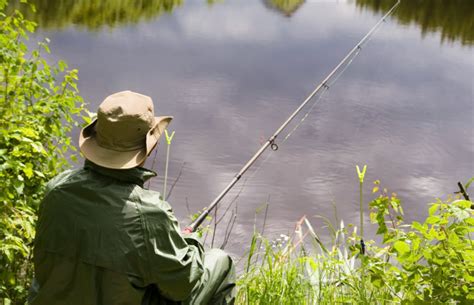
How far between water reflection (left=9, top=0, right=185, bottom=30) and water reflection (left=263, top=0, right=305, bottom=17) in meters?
1.36

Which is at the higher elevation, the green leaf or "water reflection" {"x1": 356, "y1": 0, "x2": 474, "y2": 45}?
the green leaf

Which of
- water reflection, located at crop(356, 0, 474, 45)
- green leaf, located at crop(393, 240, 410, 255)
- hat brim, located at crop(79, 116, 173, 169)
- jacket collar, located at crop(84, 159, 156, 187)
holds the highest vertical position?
hat brim, located at crop(79, 116, 173, 169)

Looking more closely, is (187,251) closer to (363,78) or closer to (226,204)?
(226,204)

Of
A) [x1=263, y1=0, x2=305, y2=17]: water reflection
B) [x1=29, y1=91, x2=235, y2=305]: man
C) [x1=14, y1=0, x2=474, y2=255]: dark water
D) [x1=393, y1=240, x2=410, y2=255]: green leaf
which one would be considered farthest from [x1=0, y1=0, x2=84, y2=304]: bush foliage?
[x1=263, y1=0, x2=305, y2=17]: water reflection

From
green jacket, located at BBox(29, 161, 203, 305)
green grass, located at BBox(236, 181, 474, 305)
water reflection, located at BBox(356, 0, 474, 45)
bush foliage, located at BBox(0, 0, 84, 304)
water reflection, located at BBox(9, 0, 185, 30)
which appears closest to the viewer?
green jacket, located at BBox(29, 161, 203, 305)

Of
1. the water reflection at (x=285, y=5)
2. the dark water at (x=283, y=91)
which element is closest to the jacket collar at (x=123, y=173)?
the dark water at (x=283, y=91)

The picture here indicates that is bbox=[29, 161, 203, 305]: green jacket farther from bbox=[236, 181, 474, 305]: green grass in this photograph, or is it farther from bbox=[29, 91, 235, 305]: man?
bbox=[236, 181, 474, 305]: green grass

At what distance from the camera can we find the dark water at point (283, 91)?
463cm

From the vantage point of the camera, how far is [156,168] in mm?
4594

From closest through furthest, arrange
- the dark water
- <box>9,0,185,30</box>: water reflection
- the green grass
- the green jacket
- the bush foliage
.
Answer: the green jacket → the green grass → the bush foliage → the dark water → <box>9,0,185,30</box>: water reflection

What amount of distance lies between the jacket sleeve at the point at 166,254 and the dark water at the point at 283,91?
1.68 metres

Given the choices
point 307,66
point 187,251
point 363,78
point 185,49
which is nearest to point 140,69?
point 185,49

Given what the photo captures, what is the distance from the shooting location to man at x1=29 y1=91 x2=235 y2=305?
6.10 feet

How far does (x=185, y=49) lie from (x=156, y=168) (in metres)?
3.01
